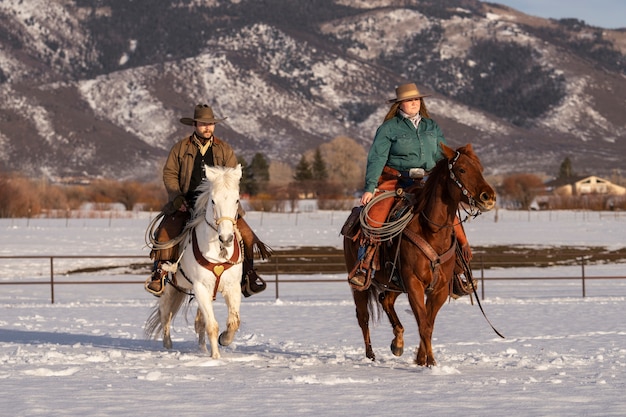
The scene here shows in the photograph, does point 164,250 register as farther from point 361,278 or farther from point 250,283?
point 361,278

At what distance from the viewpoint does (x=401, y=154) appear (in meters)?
12.3

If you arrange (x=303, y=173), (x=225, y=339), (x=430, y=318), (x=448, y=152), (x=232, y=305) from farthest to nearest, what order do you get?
(x=303, y=173) → (x=225, y=339) → (x=232, y=305) → (x=430, y=318) → (x=448, y=152)

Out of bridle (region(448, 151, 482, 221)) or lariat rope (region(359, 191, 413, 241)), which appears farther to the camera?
lariat rope (region(359, 191, 413, 241))

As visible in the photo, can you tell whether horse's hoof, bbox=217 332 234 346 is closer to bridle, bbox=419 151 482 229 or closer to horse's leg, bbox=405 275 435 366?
horse's leg, bbox=405 275 435 366

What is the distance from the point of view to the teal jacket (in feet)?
40.0

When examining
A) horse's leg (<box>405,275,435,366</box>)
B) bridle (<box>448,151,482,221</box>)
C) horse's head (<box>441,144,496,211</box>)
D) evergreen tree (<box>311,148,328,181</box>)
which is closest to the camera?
horse's head (<box>441,144,496,211</box>)

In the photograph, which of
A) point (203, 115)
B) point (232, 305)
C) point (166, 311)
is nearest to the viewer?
point (232, 305)

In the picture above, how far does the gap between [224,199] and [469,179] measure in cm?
254

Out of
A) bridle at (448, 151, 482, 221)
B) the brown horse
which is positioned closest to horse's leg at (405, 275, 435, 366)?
the brown horse

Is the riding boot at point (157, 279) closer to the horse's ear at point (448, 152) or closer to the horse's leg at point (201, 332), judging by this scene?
the horse's leg at point (201, 332)

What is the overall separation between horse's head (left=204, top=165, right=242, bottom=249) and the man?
122cm

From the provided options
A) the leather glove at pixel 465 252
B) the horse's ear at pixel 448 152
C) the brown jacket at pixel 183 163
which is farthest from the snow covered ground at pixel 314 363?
the horse's ear at pixel 448 152

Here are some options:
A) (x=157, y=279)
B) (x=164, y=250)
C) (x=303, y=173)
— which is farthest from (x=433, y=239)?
(x=303, y=173)

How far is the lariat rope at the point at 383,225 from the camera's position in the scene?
11633 mm
